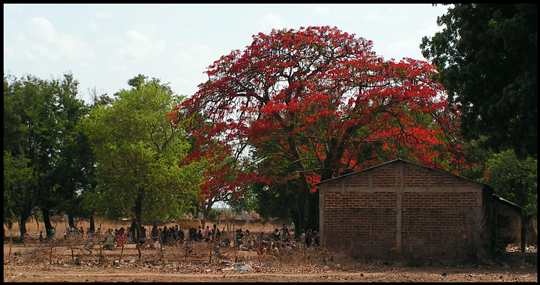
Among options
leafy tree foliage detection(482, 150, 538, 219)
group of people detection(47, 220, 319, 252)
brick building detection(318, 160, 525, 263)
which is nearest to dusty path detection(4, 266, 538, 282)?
brick building detection(318, 160, 525, 263)

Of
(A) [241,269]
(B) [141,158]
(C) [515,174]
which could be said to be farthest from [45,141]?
(C) [515,174]

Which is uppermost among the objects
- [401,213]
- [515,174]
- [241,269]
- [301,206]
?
[515,174]

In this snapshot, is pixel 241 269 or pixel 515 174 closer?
pixel 241 269

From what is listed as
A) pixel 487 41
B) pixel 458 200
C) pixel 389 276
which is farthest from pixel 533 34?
pixel 389 276

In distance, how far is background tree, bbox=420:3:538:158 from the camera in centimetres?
1495

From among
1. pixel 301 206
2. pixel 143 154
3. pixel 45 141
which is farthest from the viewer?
pixel 45 141

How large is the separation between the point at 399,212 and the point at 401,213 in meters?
0.07

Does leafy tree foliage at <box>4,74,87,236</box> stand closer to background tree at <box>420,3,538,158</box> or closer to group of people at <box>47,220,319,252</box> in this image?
group of people at <box>47,220,319,252</box>

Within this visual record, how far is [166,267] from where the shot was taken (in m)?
17.6

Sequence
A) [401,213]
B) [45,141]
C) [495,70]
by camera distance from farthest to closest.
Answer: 1. [45,141]
2. [401,213]
3. [495,70]

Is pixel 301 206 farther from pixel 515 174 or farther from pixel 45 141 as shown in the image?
pixel 45 141

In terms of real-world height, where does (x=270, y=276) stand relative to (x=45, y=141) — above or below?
below

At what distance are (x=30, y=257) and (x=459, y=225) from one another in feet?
47.8

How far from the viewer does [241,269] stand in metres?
17.1
